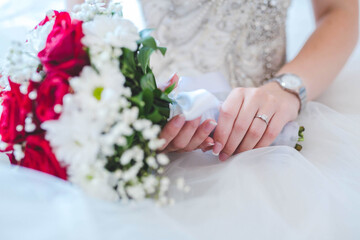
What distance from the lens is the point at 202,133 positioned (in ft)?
1.69

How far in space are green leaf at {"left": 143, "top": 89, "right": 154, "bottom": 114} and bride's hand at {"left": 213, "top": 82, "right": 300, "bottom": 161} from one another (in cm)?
16

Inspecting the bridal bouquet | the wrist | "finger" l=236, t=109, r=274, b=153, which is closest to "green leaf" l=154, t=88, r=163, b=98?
the bridal bouquet

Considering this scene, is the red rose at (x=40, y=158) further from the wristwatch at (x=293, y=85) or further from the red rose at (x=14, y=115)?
the wristwatch at (x=293, y=85)

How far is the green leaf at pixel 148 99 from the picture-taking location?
42 cm

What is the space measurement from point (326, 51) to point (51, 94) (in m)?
0.67

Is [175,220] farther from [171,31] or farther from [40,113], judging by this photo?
[171,31]

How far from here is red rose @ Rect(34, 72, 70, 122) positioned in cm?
37

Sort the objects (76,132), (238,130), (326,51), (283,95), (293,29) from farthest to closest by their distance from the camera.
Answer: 1. (293,29)
2. (326,51)
3. (283,95)
4. (238,130)
5. (76,132)

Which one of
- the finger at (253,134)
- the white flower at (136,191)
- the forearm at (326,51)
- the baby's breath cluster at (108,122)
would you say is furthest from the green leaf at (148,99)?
the forearm at (326,51)

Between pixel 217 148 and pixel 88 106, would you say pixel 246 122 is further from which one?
pixel 88 106

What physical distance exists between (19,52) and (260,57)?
605mm

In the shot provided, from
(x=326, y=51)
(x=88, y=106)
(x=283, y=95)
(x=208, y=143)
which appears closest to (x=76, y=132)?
(x=88, y=106)

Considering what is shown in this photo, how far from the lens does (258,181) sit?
49 cm

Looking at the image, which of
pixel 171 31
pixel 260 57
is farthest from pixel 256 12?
pixel 171 31
